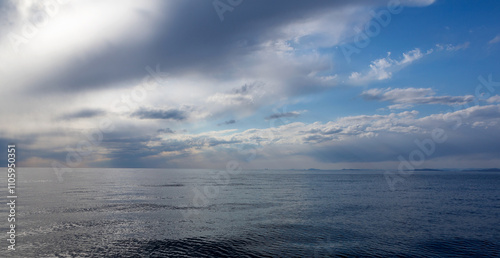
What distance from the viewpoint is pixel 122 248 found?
3672 centimetres

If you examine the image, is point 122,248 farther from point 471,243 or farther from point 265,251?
point 471,243

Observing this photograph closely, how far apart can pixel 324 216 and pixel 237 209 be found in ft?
66.8

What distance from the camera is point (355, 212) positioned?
206ft

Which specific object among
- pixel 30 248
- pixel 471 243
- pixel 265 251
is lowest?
pixel 471 243

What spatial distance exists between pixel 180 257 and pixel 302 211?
3735 cm

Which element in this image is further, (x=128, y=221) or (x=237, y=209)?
(x=237, y=209)

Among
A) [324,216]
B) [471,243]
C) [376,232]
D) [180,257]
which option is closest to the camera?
[180,257]

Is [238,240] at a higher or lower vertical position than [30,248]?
lower

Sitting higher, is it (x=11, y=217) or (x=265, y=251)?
(x=11, y=217)

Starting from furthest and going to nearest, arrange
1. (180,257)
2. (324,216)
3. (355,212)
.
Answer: (355,212) < (324,216) < (180,257)

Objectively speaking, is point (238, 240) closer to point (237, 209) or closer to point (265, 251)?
point (265, 251)

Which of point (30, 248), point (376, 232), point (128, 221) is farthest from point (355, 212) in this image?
point (30, 248)

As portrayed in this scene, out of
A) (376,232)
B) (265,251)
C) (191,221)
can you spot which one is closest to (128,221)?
(191,221)

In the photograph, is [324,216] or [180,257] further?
[324,216]
